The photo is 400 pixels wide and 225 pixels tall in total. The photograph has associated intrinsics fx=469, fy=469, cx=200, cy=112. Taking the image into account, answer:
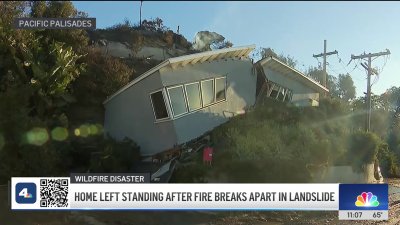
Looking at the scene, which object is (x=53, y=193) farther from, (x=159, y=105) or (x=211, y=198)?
(x=159, y=105)

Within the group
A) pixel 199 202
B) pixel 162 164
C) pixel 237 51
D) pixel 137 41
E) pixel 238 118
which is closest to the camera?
pixel 199 202

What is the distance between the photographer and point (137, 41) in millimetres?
21641

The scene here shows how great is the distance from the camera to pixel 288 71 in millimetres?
18766

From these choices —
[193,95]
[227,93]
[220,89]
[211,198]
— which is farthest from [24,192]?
[227,93]

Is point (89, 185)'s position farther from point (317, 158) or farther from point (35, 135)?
point (317, 158)

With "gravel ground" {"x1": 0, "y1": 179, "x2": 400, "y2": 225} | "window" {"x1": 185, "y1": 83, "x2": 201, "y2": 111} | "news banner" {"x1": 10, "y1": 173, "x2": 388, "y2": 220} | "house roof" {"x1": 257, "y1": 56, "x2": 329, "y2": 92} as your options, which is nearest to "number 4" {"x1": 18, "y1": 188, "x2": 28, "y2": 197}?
"news banner" {"x1": 10, "y1": 173, "x2": 388, "y2": 220}

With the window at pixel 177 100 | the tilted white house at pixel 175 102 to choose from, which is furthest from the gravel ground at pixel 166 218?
the window at pixel 177 100

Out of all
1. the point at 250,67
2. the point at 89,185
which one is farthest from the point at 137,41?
the point at 89,185

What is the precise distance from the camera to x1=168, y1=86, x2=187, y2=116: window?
14773 millimetres

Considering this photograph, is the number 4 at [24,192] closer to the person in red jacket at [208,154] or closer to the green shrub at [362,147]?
the person in red jacket at [208,154]

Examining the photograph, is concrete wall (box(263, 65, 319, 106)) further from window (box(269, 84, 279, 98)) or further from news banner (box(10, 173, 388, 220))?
news banner (box(10, 173, 388, 220))

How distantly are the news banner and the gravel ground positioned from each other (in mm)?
Answer: 877

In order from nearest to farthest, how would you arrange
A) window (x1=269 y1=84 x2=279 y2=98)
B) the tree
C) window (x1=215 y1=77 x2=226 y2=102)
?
1. window (x1=215 y1=77 x2=226 y2=102)
2. window (x1=269 y1=84 x2=279 y2=98)
3. the tree

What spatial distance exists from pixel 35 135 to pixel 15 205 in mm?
5014
